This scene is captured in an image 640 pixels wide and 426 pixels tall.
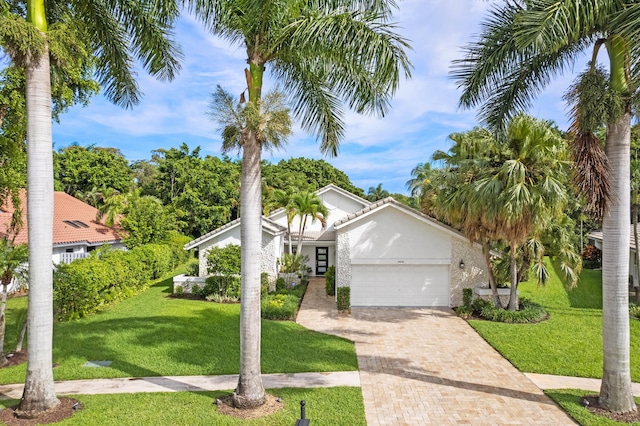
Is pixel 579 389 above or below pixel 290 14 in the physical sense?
below

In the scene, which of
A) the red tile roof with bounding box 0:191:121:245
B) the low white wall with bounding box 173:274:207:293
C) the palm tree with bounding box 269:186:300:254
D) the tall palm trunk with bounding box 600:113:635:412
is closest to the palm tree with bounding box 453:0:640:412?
the tall palm trunk with bounding box 600:113:635:412

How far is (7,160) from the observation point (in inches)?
554

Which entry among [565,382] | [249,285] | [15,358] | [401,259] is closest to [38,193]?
[249,285]

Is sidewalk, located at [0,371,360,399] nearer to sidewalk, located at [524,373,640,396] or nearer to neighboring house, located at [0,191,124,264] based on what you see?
sidewalk, located at [524,373,640,396]

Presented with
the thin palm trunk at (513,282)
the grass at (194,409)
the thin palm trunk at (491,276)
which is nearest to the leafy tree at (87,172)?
the thin palm trunk at (491,276)

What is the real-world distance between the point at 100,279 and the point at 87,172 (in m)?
29.8

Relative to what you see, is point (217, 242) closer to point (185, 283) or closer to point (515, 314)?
point (185, 283)

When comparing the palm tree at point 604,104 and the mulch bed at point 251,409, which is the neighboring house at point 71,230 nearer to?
the mulch bed at point 251,409

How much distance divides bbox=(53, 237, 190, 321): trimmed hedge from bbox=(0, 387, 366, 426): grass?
524 centimetres

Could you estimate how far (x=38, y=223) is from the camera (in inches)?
319

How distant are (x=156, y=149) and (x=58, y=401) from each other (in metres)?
56.7

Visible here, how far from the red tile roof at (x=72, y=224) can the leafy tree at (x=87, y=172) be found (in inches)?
397

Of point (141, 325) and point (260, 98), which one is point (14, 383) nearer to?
point (141, 325)

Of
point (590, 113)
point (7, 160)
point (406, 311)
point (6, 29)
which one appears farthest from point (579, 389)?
point (7, 160)
